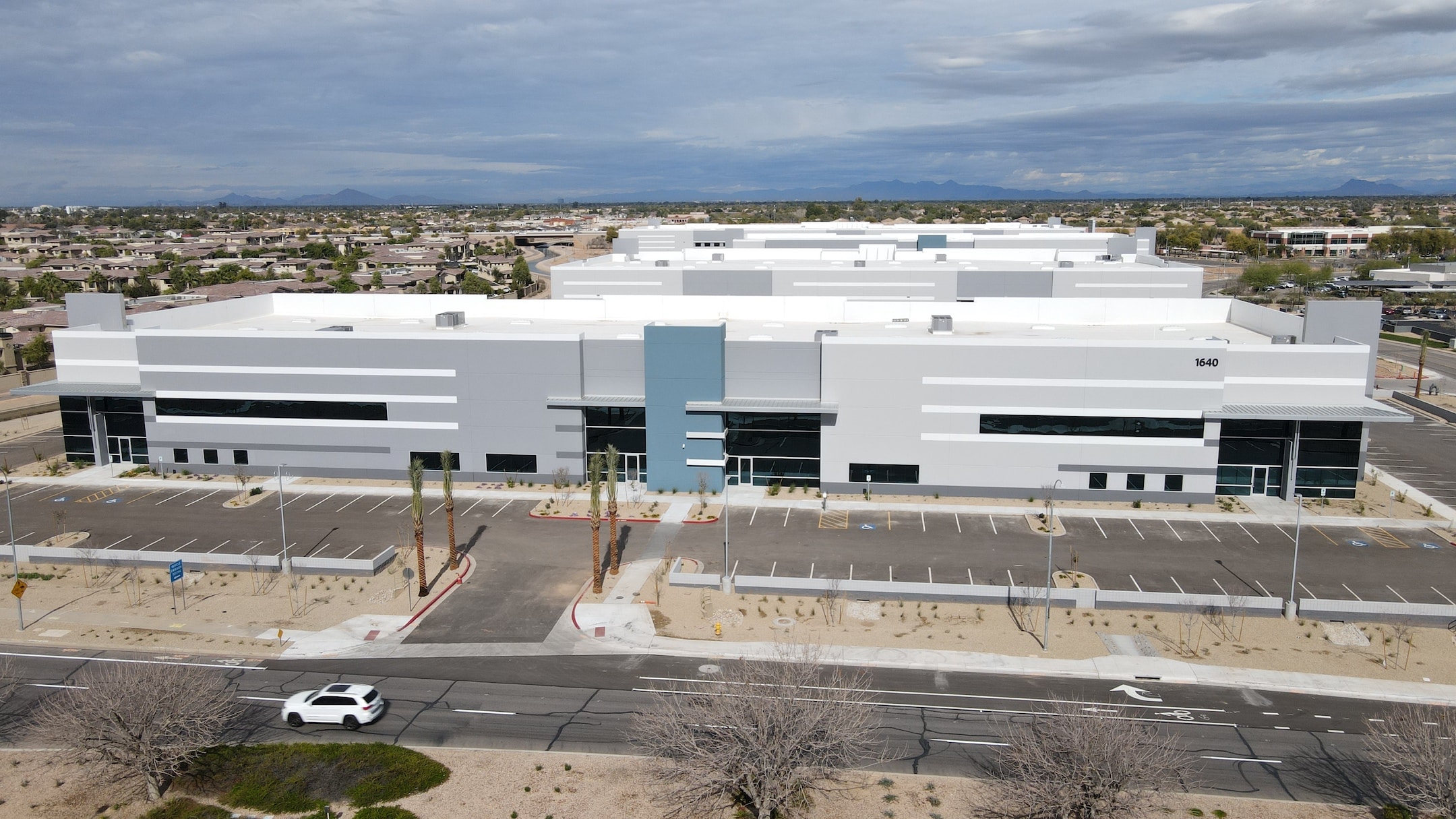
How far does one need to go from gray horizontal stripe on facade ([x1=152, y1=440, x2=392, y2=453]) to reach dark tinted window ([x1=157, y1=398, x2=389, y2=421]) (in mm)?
1631

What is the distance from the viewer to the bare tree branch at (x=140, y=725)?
2570cm

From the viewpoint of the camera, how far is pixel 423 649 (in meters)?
35.9

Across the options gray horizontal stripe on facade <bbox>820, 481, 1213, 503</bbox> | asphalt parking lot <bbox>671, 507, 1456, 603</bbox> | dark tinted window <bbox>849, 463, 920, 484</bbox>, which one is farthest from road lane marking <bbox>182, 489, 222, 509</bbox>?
dark tinted window <bbox>849, 463, 920, 484</bbox>

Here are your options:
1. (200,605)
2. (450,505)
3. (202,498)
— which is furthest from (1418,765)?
(202,498)

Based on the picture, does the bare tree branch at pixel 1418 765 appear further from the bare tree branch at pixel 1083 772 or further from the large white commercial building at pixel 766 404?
the large white commercial building at pixel 766 404

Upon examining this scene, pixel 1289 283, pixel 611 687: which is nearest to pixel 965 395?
pixel 611 687

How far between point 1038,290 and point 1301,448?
30775 mm

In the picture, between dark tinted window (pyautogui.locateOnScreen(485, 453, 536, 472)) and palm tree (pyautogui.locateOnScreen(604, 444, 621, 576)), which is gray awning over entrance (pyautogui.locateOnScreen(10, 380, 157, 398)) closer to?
dark tinted window (pyautogui.locateOnScreen(485, 453, 536, 472))

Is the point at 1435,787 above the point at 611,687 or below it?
above

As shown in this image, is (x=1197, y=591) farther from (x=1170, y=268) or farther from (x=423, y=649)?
(x=1170, y=268)

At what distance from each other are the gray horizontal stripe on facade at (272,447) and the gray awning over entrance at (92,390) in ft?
10.4

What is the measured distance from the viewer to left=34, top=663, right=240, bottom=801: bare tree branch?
84.3 ft

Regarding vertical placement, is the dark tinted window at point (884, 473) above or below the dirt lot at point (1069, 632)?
above

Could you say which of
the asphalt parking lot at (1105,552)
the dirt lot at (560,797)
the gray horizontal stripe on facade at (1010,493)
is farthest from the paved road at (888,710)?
the gray horizontal stripe on facade at (1010,493)
